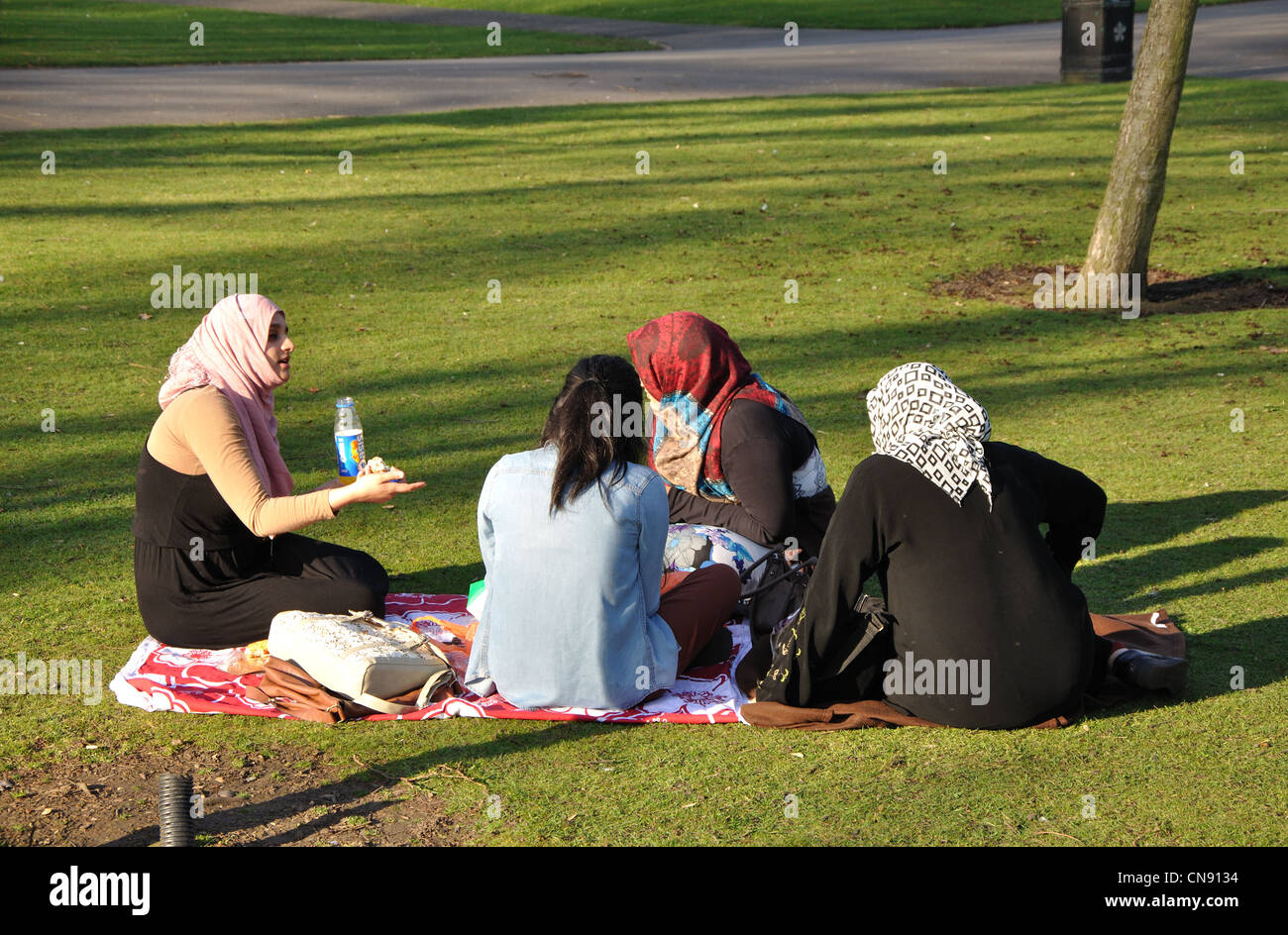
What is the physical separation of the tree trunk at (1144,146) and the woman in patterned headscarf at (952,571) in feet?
22.2

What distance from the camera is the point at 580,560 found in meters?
4.53

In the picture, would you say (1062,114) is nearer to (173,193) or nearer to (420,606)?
(173,193)

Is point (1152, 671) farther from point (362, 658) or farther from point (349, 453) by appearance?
point (349, 453)

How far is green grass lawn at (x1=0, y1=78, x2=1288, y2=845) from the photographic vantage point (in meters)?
4.45

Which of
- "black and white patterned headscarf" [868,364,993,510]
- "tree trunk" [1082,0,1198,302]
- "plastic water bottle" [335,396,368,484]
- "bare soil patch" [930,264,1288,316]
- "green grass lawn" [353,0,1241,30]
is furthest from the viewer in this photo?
"green grass lawn" [353,0,1241,30]

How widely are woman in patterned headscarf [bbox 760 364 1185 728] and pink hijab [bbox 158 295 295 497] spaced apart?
222 cm

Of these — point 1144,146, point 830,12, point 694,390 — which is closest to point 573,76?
point 1144,146

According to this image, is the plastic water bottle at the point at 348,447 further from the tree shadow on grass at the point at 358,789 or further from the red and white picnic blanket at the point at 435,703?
the tree shadow on grass at the point at 358,789

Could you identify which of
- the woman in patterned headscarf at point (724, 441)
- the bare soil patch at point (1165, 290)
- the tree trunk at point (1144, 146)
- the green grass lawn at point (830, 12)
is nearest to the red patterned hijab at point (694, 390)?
the woman in patterned headscarf at point (724, 441)

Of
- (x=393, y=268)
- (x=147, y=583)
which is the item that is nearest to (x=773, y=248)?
(x=393, y=268)

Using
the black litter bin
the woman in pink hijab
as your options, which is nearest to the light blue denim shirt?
the woman in pink hijab

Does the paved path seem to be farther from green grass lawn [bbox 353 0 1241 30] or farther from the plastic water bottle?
the plastic water bottle

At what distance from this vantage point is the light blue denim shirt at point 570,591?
14.8 feet

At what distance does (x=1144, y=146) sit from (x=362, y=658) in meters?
8.08
